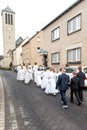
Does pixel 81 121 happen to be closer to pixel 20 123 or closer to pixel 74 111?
pixel 74 111

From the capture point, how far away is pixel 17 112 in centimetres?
828

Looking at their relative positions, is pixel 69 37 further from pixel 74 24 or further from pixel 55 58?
pixel 55 58

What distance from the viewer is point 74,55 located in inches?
875

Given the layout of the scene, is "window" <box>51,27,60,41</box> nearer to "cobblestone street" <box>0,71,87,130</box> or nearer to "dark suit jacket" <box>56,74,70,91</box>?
"dark suit jacket" <box>56,74,70,91</box>

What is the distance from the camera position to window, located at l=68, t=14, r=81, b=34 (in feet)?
69.6

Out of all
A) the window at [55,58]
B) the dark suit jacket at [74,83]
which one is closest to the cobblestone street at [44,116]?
the dark suit jacket at [74,83]

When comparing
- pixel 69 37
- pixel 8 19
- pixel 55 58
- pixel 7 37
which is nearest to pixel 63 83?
pixel 69 37

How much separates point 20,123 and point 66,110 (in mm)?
2465

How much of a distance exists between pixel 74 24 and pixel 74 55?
10.5ft

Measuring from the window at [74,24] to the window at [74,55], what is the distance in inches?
81.2

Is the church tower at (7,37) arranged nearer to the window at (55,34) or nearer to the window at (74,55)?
the window at (55,34)

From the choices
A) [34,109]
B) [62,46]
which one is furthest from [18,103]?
[62,46]

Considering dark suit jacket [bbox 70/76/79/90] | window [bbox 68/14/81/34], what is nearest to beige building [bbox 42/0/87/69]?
window [bbox 68/14/81/34]

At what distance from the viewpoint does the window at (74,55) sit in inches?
838
